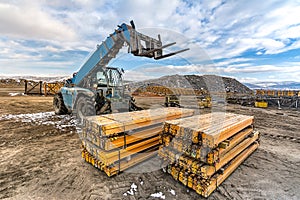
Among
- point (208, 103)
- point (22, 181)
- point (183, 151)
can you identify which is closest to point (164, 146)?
point (183, 151)

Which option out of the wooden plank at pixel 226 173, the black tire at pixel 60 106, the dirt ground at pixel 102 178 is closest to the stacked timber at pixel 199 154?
the wooden plank at pixel 226 173

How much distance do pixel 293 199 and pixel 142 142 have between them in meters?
2.87

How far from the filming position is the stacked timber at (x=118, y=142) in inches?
126

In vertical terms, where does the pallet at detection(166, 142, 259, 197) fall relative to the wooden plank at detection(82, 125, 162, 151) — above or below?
below

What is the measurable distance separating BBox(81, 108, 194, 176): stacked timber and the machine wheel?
111 inches

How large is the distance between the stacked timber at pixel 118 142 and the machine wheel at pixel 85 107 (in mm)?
2817

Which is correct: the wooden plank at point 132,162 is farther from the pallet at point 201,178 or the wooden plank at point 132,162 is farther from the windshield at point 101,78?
the windshield at point 101,78

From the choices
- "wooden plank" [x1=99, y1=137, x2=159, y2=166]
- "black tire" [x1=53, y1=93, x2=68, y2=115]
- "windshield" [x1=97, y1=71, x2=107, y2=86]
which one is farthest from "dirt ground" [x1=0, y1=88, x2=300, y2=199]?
"black tire" [x1=53, y1=93, x2=68, y2=115]

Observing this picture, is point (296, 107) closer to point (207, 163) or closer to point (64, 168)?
point (207, 163)

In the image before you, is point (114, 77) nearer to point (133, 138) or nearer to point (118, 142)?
point (133, 138)

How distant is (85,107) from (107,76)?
66.5 inches

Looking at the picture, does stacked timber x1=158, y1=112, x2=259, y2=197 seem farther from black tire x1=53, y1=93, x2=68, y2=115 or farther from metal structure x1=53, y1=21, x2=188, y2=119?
black tire x1=53, y1=93, x2=68, y2=115

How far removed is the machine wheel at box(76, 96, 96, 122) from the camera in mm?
6605

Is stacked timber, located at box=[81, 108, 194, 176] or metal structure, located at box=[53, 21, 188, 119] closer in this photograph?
stacked timber, located at box=[81, 108, 194, 176]
